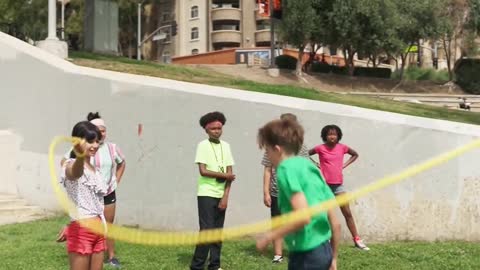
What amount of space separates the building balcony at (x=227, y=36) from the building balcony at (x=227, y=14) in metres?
1.31

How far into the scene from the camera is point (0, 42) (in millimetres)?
11328

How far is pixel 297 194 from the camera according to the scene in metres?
3.69

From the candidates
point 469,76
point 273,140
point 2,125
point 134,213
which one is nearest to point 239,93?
point 134,213

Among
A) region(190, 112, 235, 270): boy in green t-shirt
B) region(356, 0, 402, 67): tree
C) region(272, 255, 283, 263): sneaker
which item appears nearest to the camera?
region(190, 112, 235, 270): boy in green t-shirt

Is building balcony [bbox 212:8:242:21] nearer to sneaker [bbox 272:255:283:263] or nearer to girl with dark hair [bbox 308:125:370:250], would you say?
girl with dark hair [bbox 308:125:370:250]

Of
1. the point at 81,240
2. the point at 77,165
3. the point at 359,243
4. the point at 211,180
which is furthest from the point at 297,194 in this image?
the point at 359,243

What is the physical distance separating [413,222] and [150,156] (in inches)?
140

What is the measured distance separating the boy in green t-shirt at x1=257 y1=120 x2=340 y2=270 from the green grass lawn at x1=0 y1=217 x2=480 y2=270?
303 cm

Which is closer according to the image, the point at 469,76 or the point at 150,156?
the point at 150,156

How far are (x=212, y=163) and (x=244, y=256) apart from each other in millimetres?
1413

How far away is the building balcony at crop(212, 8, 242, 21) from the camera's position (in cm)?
6594

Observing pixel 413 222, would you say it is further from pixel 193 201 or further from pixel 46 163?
pixel 46 163

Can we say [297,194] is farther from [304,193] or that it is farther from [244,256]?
[244,256]

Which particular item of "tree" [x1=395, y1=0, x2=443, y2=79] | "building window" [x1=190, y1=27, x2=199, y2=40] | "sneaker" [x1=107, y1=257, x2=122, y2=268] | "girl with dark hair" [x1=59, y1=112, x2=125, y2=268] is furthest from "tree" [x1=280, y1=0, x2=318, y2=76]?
"girl with dark hair" [x1=59, y1=112, x2=125, y2=268]
